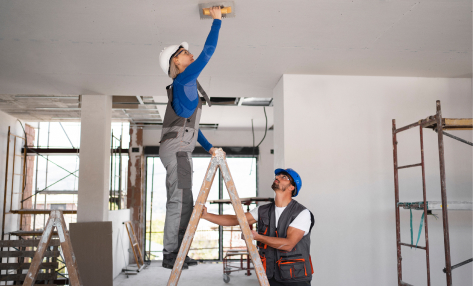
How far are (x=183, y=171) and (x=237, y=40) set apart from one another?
71.8 inches

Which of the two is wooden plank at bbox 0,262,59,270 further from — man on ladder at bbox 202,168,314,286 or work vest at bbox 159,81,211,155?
work vest at bbox 159,81,211,155

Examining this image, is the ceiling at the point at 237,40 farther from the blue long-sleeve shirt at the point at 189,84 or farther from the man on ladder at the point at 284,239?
the man on ladder at the point at 284,239

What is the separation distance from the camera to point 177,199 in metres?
2.16

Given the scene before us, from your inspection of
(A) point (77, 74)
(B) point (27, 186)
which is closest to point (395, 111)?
(A) point (77, 74)

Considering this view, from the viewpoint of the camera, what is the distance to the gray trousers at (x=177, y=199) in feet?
7.02

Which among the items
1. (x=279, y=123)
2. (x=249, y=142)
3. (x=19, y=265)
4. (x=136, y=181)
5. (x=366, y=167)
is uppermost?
(x=249, y=142)

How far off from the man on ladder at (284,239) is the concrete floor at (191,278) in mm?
4053

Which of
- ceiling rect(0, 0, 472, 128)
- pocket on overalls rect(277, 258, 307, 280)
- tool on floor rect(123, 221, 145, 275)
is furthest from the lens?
tool on floor rect(123, 221, 145, 275)

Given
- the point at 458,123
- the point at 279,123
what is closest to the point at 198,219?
the point at 458,123

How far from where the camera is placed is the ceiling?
3.02 m

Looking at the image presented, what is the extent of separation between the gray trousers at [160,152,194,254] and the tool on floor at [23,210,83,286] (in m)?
0.59

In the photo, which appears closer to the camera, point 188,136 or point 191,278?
point 188,136

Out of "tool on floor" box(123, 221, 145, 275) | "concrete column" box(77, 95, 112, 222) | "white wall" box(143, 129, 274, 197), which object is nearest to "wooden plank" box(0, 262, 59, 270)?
"concrete column" box(77, 95, 112, 222)

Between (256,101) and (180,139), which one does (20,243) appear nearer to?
(180,139)
